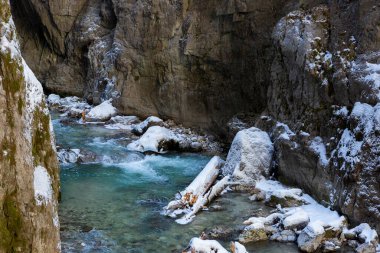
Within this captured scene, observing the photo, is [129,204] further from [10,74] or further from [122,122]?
[122,122]

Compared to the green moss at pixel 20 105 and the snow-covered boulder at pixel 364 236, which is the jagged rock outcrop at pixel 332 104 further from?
the green moss at pixel 20 105

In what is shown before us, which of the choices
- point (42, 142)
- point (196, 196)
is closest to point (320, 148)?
point (196, 196)

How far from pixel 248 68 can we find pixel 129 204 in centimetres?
1113

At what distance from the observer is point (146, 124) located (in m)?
24.4

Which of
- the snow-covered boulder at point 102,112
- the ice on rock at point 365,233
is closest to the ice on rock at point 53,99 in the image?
the snow-covered boulder at point 102,112

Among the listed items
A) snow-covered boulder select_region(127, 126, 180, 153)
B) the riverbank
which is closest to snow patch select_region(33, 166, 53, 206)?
the riverbank

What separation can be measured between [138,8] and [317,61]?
14566mm

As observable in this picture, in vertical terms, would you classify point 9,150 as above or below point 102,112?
above

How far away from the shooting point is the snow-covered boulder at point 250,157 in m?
16.8

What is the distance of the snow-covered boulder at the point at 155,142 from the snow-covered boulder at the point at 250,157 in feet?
16.0

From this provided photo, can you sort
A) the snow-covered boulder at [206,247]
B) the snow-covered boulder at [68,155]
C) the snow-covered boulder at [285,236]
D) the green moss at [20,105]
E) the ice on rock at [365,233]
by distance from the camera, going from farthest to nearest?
the snow-covered boulder at [68,155] < the snow-covered boulder at [285,236] < the ice on rock at [365,233] < the snow-covered boulder at [206,247] < the green moss at [20,105]

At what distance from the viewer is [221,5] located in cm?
2395

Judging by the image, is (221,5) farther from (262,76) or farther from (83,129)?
(83,129)

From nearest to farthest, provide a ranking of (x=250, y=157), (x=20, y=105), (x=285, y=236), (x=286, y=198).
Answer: (x=20, y=105), (x=285, y=236), (x=286, y=198), (x=250, y=157)
